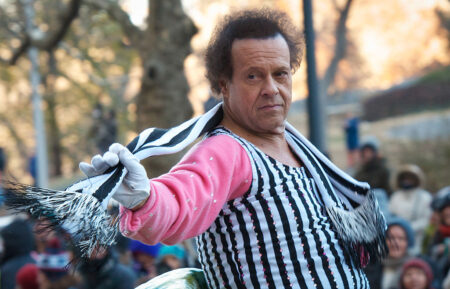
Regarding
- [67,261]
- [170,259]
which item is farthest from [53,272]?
[170,259]

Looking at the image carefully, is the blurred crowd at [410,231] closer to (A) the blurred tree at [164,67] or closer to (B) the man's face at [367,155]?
(B) the man's face at [367,155]

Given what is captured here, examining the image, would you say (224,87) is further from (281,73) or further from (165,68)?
(165,68)

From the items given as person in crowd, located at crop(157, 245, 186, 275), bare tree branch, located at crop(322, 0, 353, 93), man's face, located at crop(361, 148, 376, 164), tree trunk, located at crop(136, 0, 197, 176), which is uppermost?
bare tree branch, located at crop(322, 0, 353, 93)

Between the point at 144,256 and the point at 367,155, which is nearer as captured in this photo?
the point at 144,256

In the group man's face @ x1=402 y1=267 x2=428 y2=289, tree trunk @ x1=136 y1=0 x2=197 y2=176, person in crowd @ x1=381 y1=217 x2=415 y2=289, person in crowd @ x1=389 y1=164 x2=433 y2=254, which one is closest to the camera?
man's face @ x1=402 y1=267 x2=428 y2=289

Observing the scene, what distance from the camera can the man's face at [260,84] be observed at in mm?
2428

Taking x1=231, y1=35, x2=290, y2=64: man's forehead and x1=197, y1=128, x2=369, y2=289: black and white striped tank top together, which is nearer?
x1=197, y1=128, x2=369, y2=289: black and white striped tank top

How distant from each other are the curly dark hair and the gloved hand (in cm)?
71

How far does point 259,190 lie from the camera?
233 cm

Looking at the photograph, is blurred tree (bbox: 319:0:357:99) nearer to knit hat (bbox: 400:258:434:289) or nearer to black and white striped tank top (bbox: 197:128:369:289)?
knit hat (bbox: 400:258:434:289)

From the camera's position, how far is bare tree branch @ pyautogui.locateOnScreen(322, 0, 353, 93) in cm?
1607

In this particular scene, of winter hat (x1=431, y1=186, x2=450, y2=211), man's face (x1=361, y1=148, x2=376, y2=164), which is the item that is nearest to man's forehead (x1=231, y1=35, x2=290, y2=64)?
winter hat (x1=431, y1=186, x2=450, y2=211)

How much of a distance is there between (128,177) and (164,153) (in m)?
0.35

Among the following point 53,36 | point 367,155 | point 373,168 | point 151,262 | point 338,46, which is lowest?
point 151,262
